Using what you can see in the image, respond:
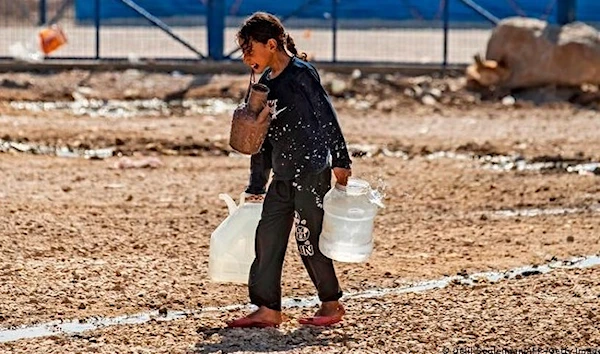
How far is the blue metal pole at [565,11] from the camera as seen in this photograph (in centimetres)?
2088

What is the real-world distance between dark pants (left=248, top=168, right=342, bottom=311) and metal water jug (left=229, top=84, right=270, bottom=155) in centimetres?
32

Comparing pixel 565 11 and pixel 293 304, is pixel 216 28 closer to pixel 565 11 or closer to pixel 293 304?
pixel 565 11

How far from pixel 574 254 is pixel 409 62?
12.0 metres

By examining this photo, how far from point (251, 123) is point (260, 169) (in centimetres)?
49

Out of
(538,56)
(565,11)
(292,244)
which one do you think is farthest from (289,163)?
(565,11)

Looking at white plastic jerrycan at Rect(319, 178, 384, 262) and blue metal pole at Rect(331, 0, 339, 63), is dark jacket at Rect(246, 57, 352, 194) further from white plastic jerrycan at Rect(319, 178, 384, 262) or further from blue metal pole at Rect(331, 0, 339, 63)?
blue metal pole at Rect(331, 0, 339, 63)

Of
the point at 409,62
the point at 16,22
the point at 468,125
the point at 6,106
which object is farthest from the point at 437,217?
the point at 16,22

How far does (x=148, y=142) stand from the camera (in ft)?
49.6

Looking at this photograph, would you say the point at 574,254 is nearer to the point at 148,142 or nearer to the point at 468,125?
the point at 148,142

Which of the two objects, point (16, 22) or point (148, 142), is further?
point (16, 22)

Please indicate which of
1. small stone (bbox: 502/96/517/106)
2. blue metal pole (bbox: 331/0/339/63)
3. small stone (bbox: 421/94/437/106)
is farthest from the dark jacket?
blue metal pole (bbox: 331/0/339/63)

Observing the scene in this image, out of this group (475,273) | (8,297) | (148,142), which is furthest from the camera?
(148,142)

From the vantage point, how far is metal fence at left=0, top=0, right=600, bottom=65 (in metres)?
21.6

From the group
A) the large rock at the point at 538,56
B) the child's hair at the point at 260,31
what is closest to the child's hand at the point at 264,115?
the child's hair at the point at 260,31
